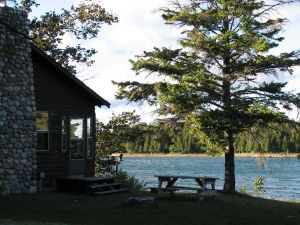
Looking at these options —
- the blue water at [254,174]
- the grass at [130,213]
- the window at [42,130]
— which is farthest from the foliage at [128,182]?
the grass at [130,213]

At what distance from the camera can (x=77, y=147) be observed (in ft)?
62.8

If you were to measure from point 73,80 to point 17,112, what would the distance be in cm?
269

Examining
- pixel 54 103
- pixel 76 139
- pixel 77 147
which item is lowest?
pixel 77 147

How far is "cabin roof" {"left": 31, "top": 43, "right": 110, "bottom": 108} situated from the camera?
1747cm

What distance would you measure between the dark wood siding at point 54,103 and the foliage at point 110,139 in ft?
13.7

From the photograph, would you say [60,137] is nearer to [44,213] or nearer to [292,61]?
[44,213]

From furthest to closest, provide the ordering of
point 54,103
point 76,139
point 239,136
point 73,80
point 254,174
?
point 254,174, point 239,136, point 76,139, point 73,80, point 54,103

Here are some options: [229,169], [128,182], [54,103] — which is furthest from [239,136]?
[54,103]

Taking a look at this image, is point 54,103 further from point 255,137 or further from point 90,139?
point 255,137

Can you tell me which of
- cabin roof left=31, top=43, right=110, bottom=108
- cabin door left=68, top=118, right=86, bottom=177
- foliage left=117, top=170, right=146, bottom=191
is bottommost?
foliage left=117, top=170, right=146, bottom=191

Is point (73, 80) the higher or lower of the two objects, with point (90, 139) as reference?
higher

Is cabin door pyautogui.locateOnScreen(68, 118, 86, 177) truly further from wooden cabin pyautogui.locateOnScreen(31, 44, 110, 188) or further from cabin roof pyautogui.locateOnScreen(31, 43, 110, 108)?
cabin roof pyautogui.locateOnScreen(31, 43, 110, 108)

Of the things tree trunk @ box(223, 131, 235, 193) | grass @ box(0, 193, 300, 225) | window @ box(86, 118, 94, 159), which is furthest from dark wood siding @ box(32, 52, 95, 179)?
tree trunk @ box(223, 131, 235, 193)

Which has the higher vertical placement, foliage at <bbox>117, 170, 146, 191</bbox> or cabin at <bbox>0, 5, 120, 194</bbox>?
cabin at <bbox>0, 5, 120, 194</bbox>
